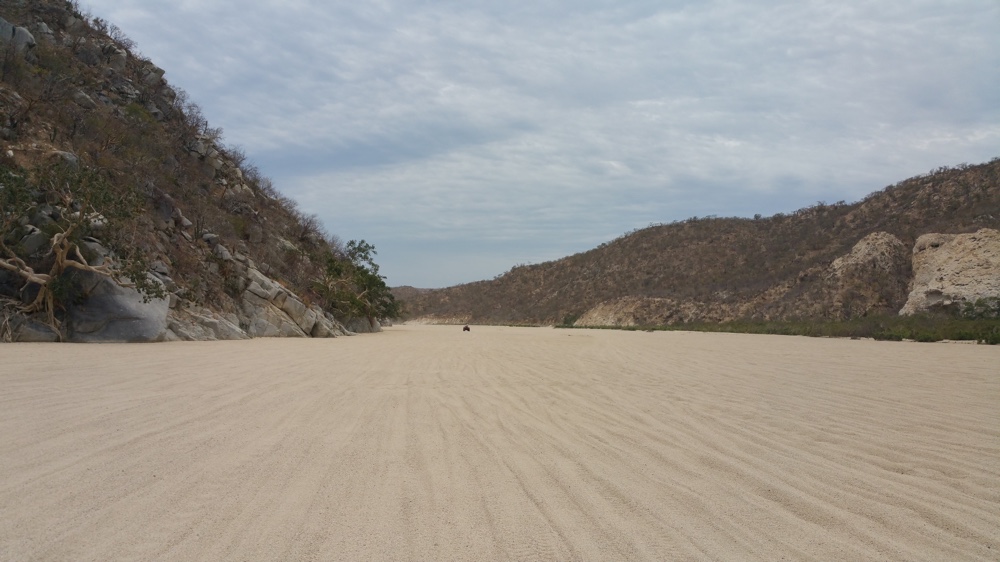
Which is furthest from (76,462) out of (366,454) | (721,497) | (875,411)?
(875,411)

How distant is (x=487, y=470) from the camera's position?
4.03m

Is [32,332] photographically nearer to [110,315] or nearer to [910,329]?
[110,315]

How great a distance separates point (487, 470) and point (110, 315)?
1293 cm

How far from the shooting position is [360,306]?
29859 mm

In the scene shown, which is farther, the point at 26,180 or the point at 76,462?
the point at 26,180

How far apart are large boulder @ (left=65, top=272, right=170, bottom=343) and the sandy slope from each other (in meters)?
5.84

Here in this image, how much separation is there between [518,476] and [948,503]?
248 cm

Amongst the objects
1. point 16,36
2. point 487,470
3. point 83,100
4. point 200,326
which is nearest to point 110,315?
point 200,326

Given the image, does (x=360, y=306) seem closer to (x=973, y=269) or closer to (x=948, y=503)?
(x=973, y=269)

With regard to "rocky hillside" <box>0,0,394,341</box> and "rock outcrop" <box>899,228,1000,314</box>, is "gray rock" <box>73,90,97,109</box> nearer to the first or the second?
"rocky hillside" <box>0,0,394,341</box>

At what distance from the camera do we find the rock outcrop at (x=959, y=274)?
20.8 m

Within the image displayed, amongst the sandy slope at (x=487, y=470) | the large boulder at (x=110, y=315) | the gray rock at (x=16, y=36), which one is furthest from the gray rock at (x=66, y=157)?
the sandy slope at (x=487, y=470)

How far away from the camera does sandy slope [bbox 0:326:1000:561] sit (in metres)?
2.86

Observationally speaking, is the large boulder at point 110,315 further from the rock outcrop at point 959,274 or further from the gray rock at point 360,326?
the rock outcrop at point 959,274
